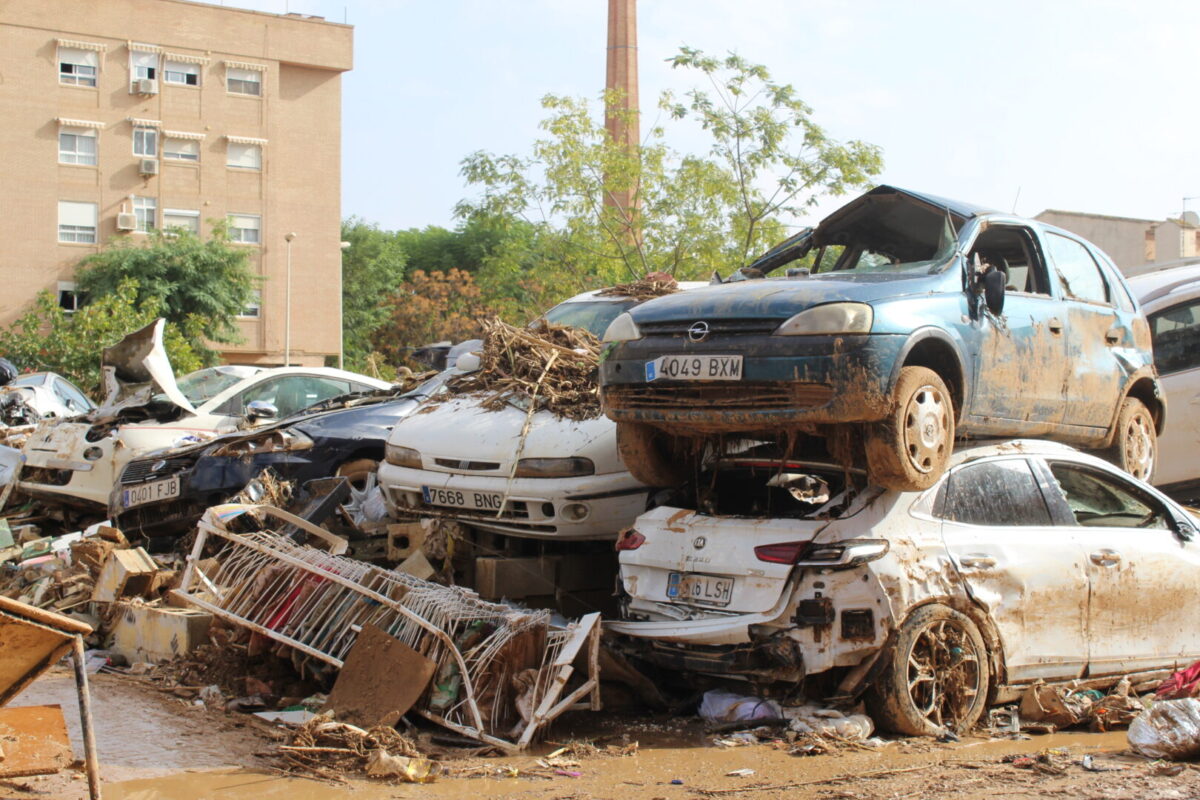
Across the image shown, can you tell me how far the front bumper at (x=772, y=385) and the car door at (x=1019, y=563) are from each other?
758 millimetres

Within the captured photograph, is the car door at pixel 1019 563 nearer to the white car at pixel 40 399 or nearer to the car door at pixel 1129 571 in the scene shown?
the car door at pixel 1129 571

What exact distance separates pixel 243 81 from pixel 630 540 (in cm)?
4156

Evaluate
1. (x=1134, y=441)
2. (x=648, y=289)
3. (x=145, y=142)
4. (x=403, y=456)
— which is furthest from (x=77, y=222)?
(x=1134, y=441)

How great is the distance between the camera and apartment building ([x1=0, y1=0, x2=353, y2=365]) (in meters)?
40.1

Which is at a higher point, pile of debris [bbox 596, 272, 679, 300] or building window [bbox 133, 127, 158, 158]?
building window [bbox 133, 127, 158, 158]

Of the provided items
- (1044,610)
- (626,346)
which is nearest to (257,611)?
(626,346)

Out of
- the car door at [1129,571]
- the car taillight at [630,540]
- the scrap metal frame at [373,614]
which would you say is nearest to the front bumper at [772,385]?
the car taillight at [630,540]

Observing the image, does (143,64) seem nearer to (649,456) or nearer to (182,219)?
(182,219)

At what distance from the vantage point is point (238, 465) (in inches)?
360

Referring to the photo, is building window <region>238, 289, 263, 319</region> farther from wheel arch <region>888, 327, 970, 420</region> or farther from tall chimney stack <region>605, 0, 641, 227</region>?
wheel arch <region>888, 327, 970, 420</region>

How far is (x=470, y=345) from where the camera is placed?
9.60 metres

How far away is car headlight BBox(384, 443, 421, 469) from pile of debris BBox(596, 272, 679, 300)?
2.21 m

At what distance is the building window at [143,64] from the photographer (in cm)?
4181

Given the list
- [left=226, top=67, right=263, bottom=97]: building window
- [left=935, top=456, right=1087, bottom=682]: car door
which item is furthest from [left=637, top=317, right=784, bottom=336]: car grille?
[left=226, top=67, right=263, bottom=97]: building window
